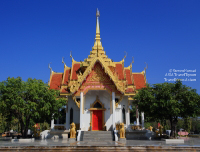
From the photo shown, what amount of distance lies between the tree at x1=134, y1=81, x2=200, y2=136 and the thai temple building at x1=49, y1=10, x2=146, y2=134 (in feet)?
11.4

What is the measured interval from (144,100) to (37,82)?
348 inches

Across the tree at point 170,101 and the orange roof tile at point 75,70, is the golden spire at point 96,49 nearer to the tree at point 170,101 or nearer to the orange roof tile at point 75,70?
the orange roof tile at point 75,70

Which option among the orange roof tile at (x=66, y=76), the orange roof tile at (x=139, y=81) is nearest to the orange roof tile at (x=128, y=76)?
the orange roof tile at (x=139, y=81)

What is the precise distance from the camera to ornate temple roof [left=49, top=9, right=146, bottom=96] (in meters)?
19.6

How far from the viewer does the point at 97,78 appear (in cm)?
1992

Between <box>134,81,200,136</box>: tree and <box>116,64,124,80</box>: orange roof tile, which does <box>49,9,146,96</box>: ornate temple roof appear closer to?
<box>116,64,124,80</box>: orange roof tile

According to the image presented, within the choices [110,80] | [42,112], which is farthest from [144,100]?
[42,112]

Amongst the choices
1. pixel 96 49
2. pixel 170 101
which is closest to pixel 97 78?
pixel 96 49

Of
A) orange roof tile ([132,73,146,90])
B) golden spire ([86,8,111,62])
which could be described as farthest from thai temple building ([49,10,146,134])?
orange roof tile ([132,73,146,90])

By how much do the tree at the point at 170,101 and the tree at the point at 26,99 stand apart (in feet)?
23.8

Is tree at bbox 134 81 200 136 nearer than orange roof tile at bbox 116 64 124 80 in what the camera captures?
Yes

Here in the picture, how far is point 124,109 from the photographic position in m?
21.5

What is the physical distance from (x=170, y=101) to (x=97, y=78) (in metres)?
7.18

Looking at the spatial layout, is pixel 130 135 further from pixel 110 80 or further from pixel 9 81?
pixel 9 81
